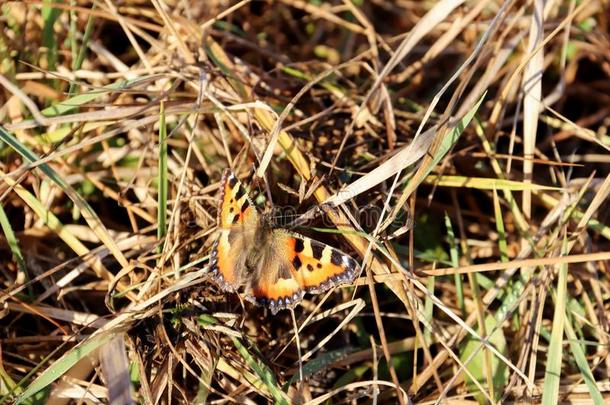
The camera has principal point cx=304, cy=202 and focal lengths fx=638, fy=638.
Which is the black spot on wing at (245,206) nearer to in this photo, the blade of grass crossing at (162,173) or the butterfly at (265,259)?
the butterfly at (265,259)

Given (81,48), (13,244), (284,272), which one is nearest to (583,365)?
(284,272)

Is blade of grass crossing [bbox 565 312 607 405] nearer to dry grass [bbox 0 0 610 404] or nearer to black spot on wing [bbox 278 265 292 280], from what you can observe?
dry grass [bbox 0 0 610 404]

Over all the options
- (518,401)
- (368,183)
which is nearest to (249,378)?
(368,183)

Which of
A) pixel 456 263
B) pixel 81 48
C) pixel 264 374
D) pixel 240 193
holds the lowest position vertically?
pixel 264 374

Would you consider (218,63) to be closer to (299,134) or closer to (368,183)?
(299,134)

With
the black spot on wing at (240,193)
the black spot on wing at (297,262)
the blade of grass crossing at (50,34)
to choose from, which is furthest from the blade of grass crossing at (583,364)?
the blade of grass crossing at (50,34)

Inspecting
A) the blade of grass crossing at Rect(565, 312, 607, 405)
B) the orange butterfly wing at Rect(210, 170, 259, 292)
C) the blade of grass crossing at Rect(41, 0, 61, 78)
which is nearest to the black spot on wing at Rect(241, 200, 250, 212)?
the orange butterfly wing at Rect(210, 170, 259, 292)

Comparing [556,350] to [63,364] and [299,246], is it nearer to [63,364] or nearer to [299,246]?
[299,246]
